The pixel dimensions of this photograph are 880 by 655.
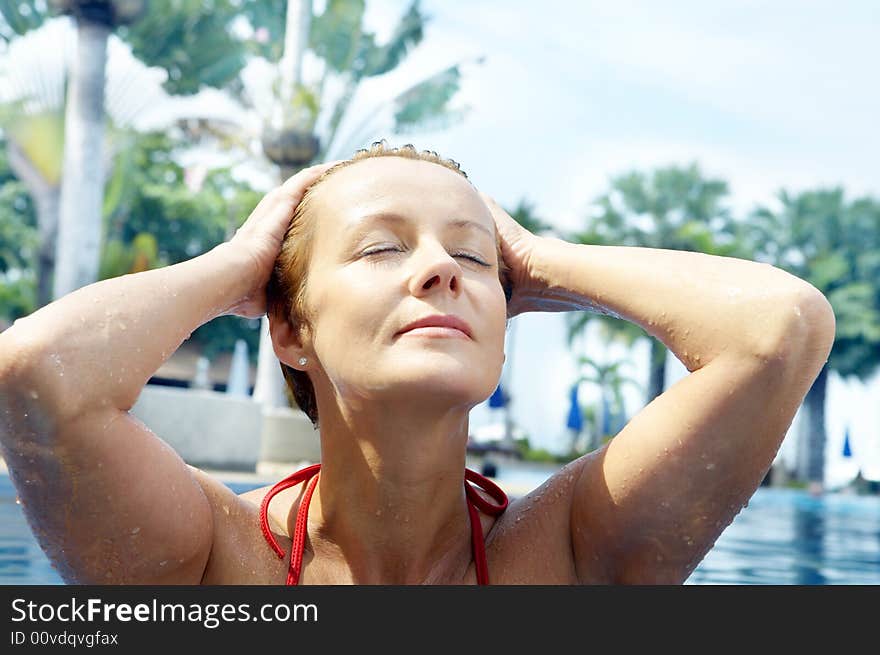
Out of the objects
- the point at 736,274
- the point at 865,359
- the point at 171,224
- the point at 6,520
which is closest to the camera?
the point at 736,274

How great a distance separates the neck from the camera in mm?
1867

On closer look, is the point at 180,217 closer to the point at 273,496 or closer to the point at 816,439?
the point at 816,439

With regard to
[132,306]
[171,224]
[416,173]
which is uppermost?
[416,173]

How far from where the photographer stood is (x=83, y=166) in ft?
49.2

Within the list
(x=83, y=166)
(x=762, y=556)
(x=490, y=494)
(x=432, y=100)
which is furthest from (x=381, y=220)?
(x=432, y=100)

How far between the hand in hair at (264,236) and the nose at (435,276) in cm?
47

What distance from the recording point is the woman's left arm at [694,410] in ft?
5.93

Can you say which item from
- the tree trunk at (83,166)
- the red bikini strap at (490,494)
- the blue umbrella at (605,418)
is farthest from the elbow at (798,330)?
the blue umbrella at (605,418)

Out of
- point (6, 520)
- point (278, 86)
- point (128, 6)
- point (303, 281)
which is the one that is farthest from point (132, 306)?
point (278, 86)

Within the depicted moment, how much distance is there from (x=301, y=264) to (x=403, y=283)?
355mm

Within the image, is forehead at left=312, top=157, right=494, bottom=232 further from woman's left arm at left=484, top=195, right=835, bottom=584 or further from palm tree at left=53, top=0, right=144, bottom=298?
palm tree at left=53, top=0, right=144, bottom=298
